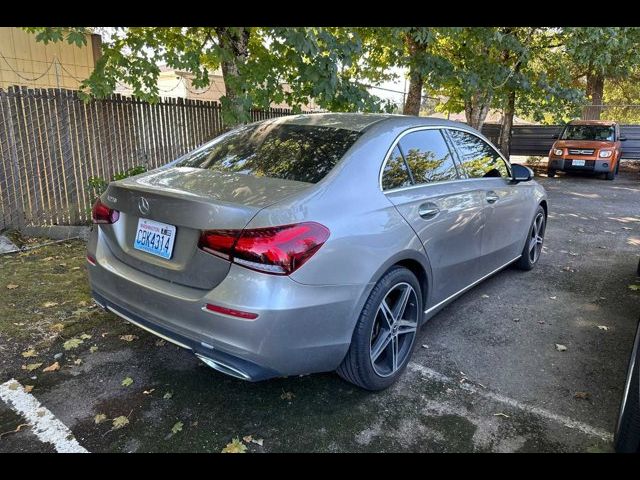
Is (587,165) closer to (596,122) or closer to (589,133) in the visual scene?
(589,133)

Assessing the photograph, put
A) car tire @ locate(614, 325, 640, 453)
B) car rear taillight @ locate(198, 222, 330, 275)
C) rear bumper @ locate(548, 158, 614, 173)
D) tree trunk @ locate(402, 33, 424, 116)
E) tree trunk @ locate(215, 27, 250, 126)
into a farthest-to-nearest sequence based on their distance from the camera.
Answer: rear bumper @ locate(548, 158, 614, 173), tree trunk @ locate(402, 33, 424, 116), tree trunk @ locate(215, 27, 250, 126), car rear taillight @ locate(198, 222, 330, 275), car tire @ locate(614, 325, 640, 453)

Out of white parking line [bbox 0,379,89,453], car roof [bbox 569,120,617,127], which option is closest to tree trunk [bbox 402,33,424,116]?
car roof [bbox 569,120,617,127]

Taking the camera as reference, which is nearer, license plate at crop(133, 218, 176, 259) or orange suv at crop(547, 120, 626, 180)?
license plate at crop(133, 218, 176, 259)

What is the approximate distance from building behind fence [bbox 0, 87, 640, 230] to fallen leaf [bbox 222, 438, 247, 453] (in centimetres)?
508

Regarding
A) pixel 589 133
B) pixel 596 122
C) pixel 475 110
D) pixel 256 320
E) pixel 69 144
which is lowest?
pixel 256 320

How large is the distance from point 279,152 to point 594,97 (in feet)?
69.1

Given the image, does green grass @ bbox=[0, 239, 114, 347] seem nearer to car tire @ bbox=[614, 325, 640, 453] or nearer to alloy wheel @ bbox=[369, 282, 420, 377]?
alloy wheel @ bbox=[369, 282, 420, 377]

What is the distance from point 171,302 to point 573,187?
41.8 ft

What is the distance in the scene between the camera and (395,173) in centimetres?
288

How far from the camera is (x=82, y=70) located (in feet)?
31.7

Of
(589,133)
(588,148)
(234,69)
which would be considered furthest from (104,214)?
(589,133)

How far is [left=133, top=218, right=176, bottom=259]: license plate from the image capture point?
238 cm
